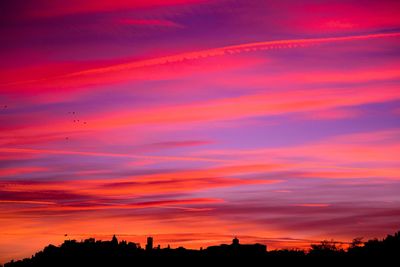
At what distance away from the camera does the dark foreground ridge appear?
131m

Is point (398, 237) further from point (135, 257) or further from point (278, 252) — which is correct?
point (135, 257)

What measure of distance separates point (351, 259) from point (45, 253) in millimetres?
85118

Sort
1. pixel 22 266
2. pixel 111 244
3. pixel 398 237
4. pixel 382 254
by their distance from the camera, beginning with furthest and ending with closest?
pixel 22 266
pixel 111 244
pixel 398 237
pixel 382 254

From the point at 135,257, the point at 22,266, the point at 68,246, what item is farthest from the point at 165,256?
the point at 22,266

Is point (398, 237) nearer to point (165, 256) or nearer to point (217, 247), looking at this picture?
point (217, 247)

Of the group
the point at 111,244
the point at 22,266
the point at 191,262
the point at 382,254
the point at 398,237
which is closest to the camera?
the point at 382,254

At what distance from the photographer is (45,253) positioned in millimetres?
190250

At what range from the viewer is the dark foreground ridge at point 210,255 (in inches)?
5141

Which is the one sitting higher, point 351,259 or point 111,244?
point 111,244

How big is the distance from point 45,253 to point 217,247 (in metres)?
50.2

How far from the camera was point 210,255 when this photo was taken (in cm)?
15700

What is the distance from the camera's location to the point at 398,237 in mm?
133250

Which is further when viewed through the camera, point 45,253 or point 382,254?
point 45,253

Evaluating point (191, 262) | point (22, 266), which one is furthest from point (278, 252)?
point (22, 266)
